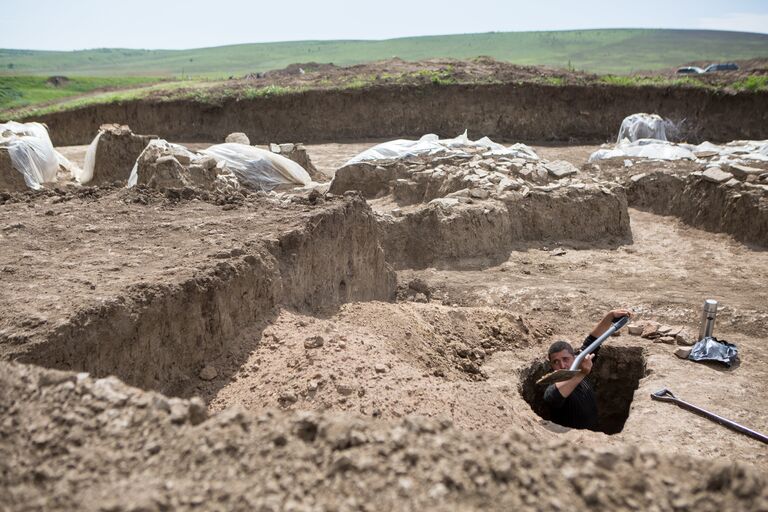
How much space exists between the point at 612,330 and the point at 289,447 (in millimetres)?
4296

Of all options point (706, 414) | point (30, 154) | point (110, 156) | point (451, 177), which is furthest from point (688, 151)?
point (30, 154)

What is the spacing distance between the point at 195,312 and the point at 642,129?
14627 millimetres

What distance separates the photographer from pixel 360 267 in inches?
296

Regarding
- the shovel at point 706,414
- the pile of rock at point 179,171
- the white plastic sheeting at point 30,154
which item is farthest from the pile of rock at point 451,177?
the white plastic sheeting at point 30,154

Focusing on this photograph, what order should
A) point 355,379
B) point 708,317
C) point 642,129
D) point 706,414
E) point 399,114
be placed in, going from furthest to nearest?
1. point 399,114
2. point 642,129
3. point 708,317
4. point 706,414
5. point 355,379

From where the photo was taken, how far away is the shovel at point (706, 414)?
5293mm

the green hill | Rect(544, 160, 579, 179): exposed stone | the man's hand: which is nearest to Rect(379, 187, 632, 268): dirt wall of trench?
Rect(544, 160, 579, 179): exposed stone

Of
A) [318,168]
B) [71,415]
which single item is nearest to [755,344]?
[71,415]

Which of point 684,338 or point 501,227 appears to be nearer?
point 684,338

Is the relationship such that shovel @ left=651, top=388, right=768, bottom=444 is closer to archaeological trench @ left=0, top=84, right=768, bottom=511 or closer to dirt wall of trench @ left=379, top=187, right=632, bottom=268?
archaeological trench @ left=0, top=84, right=768, bottom=511

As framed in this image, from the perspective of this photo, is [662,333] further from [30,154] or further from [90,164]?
[30,154]

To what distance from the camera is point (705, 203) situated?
10.9 m

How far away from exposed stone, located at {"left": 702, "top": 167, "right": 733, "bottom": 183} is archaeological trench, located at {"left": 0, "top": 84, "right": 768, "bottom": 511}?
0.26m

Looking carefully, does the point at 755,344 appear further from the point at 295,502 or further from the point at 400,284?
the point at 295,502
